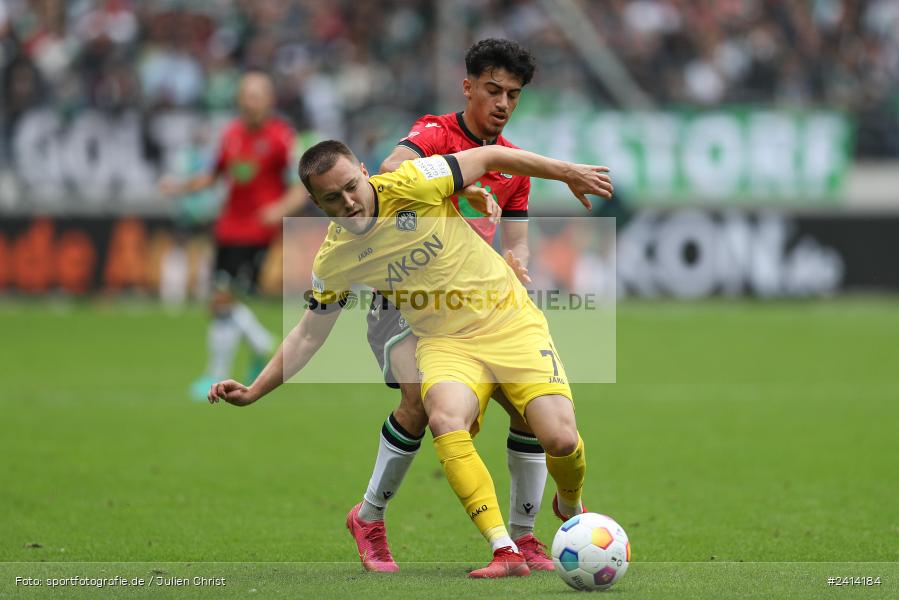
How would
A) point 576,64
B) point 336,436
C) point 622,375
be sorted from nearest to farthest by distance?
point 336,436
point 622,375
point 576,64

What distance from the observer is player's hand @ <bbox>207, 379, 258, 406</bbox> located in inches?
219

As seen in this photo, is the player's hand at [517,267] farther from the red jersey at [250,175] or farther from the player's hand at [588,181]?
the red jersey at [250,175]

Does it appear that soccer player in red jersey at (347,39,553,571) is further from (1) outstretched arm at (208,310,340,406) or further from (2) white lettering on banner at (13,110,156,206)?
(2) white lettering on banner at (13,110,156,206)

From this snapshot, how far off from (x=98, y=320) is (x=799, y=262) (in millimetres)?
9804

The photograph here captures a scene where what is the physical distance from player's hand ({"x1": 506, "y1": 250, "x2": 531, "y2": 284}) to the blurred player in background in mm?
5761

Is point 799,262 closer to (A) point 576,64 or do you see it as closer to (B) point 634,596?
(A) point 576,64

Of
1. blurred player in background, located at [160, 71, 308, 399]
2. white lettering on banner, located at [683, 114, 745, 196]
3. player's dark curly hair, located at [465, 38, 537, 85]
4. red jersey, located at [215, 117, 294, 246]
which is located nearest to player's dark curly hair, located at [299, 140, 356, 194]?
player's dark curly hair, located at [465, 38, 537, 85]

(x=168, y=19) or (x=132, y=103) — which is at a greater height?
(x=168, y=19)

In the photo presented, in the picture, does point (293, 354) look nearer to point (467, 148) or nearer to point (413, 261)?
point (413, 261)

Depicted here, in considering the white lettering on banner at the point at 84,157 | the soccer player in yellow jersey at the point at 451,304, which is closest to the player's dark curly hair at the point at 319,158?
the soccer player in yellow jersey at the point at 451,304

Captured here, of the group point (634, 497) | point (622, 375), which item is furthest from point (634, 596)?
point (622, 375)

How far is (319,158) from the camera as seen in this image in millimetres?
5336

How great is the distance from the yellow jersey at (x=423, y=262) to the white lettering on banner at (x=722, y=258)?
47.6 ft

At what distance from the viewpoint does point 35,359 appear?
14.1 metres
